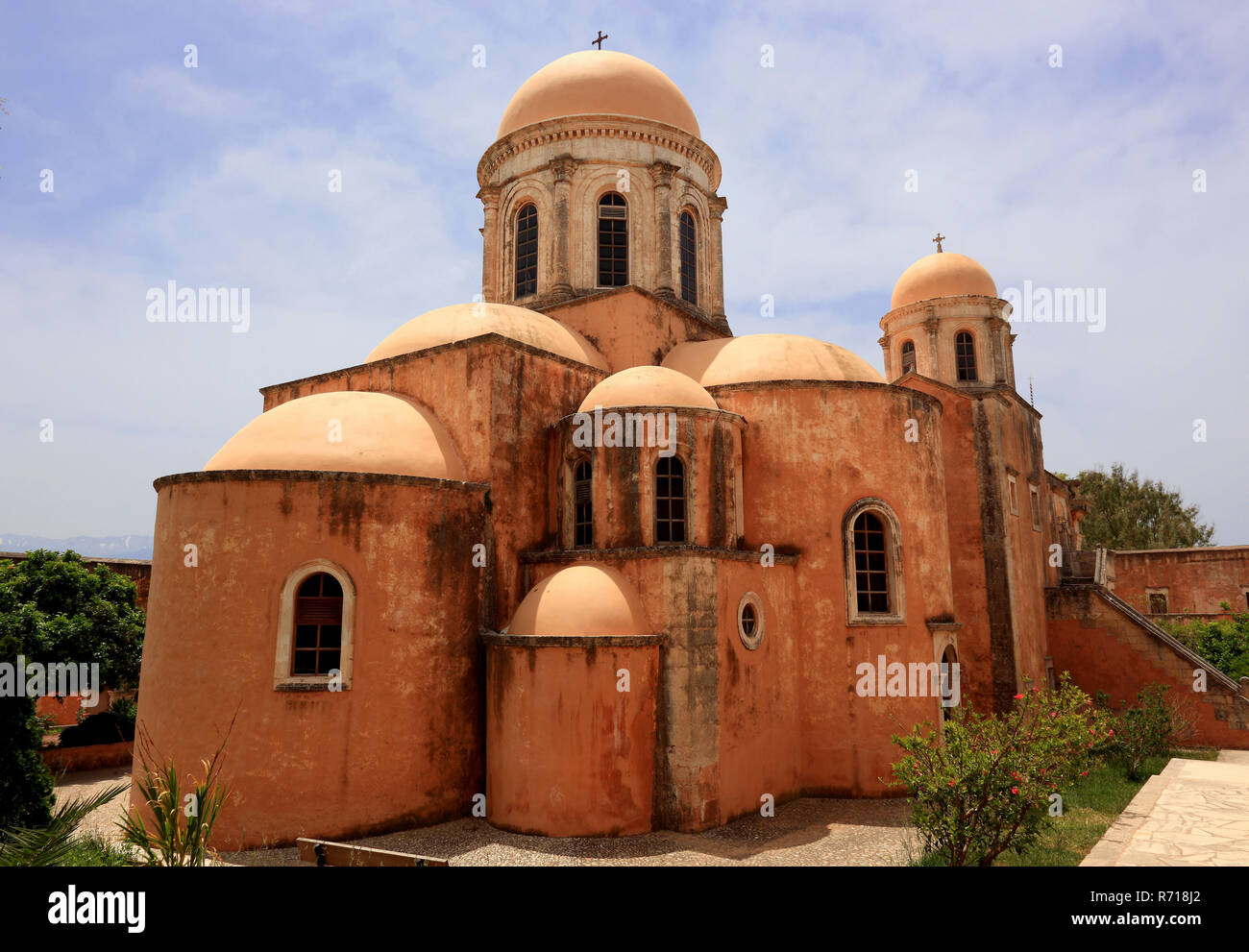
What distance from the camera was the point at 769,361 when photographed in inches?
546

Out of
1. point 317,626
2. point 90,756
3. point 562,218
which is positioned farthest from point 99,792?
point 562,218

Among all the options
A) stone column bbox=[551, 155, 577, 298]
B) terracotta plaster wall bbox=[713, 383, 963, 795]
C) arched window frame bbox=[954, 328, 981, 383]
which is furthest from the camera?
arched window frame bbox=[954, 328, 981, 383]

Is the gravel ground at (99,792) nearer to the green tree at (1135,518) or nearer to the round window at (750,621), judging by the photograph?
the round window at (750,621)

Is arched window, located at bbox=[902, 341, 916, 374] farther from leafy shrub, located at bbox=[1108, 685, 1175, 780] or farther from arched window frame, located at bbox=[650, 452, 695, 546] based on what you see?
arched window frame, located at bbox=[650, 452, 695, 546]

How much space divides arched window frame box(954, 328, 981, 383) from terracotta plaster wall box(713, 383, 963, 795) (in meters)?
8.34

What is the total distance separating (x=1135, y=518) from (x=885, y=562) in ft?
99.2

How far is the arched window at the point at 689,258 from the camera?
1720 cm

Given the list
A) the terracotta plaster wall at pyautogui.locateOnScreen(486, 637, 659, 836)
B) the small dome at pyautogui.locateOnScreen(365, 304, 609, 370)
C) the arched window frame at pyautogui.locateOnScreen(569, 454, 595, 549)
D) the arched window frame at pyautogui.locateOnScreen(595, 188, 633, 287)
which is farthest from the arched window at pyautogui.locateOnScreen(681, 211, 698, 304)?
the terracotta plaster wall at pyautogui.locateOnScreen(486, 637, 659, 836)

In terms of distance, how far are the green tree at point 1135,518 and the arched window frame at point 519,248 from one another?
3079 cm

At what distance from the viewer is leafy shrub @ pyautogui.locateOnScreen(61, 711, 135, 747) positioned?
50.3 ft

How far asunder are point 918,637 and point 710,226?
10.1 meters
